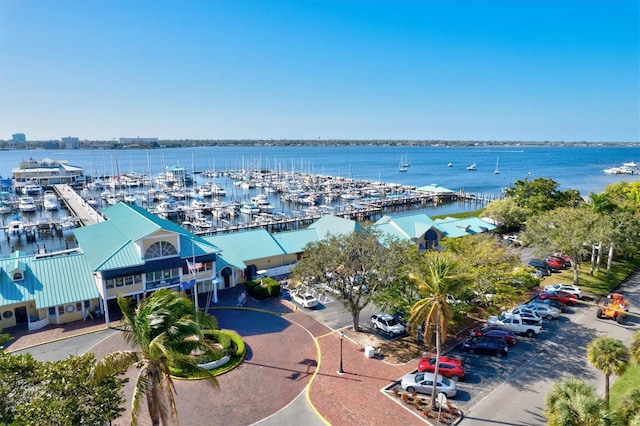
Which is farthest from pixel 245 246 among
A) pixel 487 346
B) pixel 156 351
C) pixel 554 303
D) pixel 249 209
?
pixel 249 209

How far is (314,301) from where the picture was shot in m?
35.3

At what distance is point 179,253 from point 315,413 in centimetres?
1899

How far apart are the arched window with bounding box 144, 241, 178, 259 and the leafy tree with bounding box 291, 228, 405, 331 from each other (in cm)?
1183

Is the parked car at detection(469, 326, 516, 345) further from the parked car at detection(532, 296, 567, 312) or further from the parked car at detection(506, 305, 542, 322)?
the parked car at detection(532, 296, 567, 312)

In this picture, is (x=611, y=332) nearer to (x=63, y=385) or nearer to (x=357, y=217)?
(x=63, y=385)

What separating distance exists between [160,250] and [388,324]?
64.0 ft

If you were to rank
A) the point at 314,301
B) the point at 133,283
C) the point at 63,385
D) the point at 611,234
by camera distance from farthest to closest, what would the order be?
the point at 611,234, the point at 314,301, the point at 133,283, the point at 63,385

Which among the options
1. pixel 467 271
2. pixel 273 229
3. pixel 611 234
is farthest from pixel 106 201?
pixel 611 234

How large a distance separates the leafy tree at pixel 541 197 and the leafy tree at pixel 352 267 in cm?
4029

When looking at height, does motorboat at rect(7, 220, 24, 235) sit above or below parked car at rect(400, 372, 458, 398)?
below

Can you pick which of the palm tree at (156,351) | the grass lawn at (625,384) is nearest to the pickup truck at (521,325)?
the grass lawn at (625,384)

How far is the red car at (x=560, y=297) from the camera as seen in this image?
35.0 m

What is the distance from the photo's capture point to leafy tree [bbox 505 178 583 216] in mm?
59125

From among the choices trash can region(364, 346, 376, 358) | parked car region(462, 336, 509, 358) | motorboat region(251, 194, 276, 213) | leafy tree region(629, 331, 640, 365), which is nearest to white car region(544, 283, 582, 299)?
parked car region(462, 336, 509, 358)
